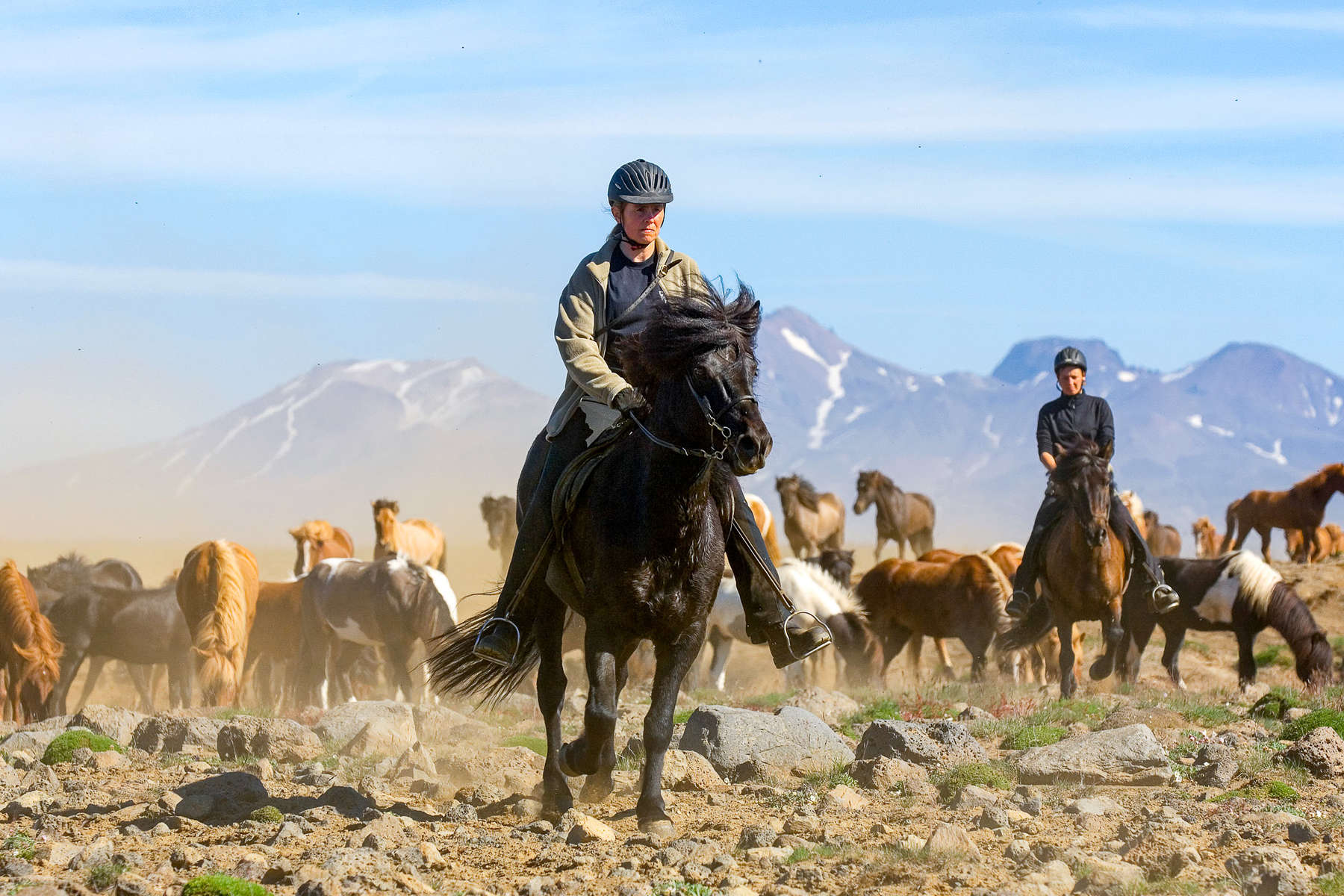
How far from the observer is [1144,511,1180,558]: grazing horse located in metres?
35.1

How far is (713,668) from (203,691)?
617 centimetres

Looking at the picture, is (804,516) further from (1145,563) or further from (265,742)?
(265,742)

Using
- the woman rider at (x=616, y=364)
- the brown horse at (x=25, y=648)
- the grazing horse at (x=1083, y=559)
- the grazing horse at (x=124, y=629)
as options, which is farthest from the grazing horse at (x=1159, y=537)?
the woman rider at (x=616, y=364)

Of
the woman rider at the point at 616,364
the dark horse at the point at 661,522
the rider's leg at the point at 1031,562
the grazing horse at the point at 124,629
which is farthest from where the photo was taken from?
the grazing horse at the point at 124,629

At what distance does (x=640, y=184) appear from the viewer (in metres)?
7.79

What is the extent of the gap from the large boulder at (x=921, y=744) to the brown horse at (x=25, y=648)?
1044 cm

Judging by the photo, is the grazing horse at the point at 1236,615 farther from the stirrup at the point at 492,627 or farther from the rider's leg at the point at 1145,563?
the stirrup at the point at 492,627

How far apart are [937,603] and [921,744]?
9813mm

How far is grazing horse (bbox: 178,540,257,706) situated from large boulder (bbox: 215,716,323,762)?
6.60 meters

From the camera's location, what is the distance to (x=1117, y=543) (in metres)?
14.4

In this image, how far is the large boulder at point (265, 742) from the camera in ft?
34.4

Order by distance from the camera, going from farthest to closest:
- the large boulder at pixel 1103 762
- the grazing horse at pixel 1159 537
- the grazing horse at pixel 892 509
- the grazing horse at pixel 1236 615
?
the grazing horse at pixel 892 509 < the grazing horse at pixel 1159 537 < the grazing horse at pixel 1236 615 < the large boulder at pixel 1103 762

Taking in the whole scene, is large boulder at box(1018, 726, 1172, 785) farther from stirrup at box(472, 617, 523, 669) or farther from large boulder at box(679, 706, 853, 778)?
stirrup at box(472, 617, 523, 669)

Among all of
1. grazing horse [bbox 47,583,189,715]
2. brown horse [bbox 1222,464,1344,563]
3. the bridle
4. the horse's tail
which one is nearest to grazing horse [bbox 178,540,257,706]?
grazing horse [bbox 47,583,189,715]
